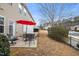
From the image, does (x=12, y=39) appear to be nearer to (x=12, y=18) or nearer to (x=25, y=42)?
(x=25, y=42)

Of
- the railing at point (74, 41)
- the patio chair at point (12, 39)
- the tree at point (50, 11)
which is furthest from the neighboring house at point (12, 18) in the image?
the railing at point (74, 41)

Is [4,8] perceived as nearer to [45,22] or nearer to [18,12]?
[18,12]

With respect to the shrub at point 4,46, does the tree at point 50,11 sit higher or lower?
higher

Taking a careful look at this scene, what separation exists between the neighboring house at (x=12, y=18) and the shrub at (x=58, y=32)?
54cm

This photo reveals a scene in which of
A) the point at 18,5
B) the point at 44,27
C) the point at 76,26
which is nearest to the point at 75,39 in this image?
the point at 76,26

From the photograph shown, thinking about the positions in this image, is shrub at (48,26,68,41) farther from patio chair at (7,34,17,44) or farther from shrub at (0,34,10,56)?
shrub at (0,34,10,56)

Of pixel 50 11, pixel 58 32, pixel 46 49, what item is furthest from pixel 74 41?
pixel 50 11

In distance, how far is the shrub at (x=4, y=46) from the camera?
591cm

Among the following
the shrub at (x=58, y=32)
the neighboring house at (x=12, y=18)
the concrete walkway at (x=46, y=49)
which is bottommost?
the concrete walkway at (x=46, y=49)

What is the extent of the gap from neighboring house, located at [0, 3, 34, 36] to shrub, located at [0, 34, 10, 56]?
0.16m

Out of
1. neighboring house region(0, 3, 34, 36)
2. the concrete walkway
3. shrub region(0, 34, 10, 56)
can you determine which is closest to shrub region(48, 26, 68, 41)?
the concrete walkway

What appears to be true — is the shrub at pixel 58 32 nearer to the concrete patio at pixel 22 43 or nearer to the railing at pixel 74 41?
the railing at pixel 74 41

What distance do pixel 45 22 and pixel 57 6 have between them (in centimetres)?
51

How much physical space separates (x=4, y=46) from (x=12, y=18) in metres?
0.75
